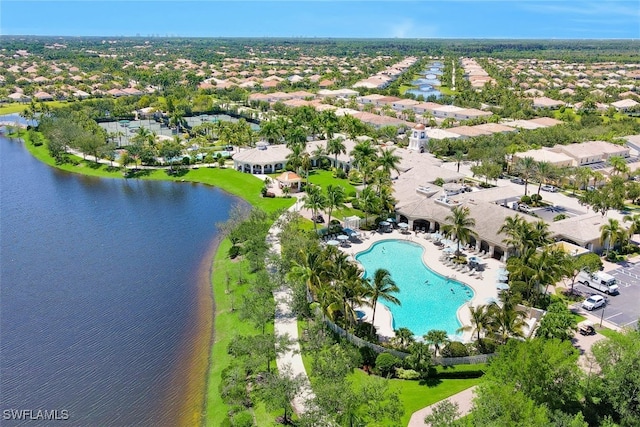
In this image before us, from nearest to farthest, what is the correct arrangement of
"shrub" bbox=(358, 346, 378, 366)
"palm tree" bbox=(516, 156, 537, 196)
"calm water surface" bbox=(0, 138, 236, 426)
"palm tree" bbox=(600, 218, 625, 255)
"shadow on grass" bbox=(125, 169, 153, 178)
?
"calm water surface" bbox=(0, 138, 236, 426)
"shrub" bbox=(358, 346, 378, 366)
"palm tree" bbox=(600, 218, 625, 255)
"palm tree" bbox=(516, 156, 537, 196)
"shadow on grass" bbox=(125, 169, 153, 178)

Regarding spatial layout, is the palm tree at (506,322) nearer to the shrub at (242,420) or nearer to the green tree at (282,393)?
the green tree at (282,393)

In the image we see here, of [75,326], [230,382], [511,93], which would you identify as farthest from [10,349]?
[511,93]

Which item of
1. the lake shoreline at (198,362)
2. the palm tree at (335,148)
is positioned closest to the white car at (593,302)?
the lake shoreline at (198,362)

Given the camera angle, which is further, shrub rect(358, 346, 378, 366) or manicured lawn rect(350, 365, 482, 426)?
shrub rect(358, 346, 378, 366)

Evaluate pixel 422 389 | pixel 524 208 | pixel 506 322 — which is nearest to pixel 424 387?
pixel 422 389

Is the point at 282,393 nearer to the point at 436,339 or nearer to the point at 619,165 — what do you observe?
the point at 436,339

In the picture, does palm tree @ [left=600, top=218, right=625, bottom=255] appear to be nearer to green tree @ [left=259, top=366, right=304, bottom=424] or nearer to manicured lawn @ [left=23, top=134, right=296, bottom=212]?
green tree @ [left=259, top=366, right=304, bottom=424]

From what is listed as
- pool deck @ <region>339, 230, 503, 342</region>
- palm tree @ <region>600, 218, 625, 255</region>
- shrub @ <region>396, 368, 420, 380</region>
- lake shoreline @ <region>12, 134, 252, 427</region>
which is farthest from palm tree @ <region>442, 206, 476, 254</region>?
lake shoreline @ <region>12, 134, 252, 427</region>

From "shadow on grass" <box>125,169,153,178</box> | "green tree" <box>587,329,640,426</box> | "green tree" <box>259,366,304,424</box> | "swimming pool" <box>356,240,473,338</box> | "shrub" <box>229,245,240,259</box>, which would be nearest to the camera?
"green tree" <box>587,329,640,426</box>
